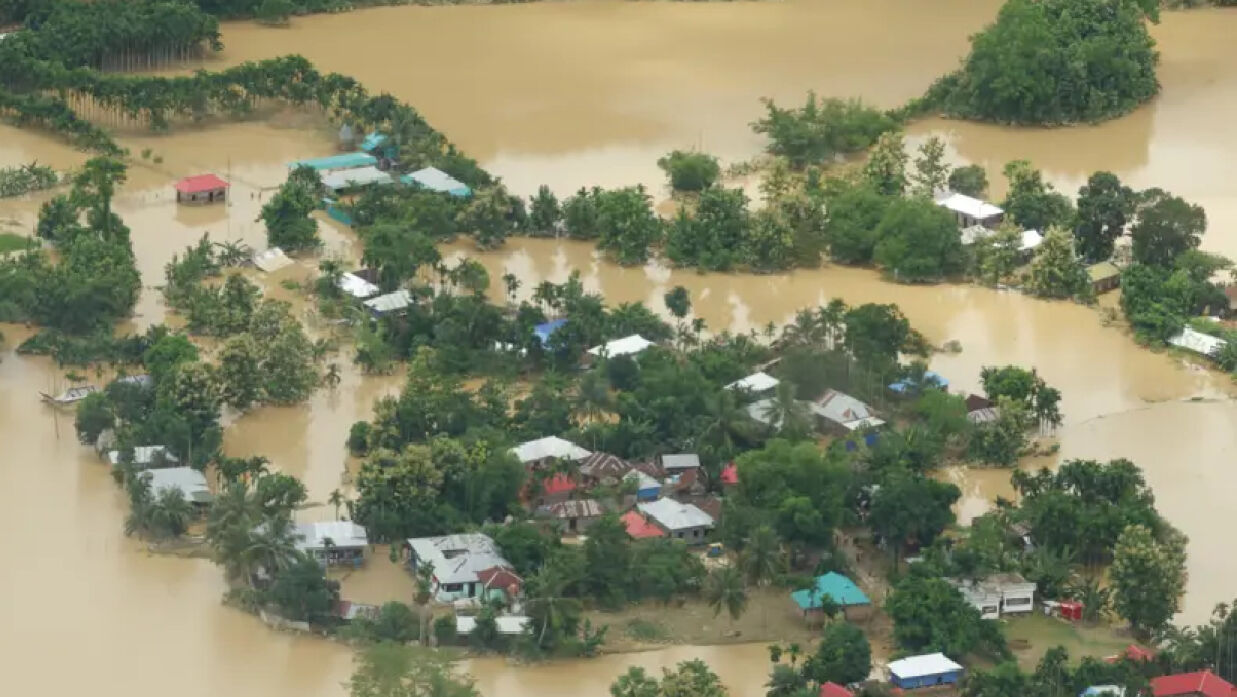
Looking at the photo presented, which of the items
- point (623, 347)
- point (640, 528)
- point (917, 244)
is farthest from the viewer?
point (917, 244)

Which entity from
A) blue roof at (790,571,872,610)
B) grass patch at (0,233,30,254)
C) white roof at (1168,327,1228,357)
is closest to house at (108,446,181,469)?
grass patch at (0,233,30,254)

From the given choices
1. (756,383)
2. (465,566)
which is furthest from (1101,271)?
(465,566)

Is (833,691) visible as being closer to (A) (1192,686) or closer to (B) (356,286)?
(A) (1192,686)

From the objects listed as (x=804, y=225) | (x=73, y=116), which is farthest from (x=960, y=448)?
(x=73, y=116)

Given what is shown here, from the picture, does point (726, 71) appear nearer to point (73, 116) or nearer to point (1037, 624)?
point (73, 116)

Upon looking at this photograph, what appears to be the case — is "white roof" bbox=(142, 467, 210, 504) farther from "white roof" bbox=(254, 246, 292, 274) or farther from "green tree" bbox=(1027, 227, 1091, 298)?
"green tree" bbox=(1027, 227, 1091, 298)

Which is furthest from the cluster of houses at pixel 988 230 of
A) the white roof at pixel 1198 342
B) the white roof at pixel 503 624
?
the white roof at pixel 503 624
